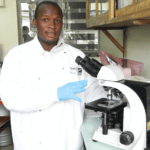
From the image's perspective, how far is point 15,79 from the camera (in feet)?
3.77

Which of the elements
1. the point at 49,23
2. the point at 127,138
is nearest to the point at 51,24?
the point at 49,23

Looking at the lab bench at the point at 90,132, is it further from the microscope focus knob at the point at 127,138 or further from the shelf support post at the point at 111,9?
the shelf support post at the point at 111,9

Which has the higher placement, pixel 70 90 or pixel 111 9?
pixel 111 9

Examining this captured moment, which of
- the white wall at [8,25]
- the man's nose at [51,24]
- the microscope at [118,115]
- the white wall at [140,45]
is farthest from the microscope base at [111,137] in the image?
the white wall at [8,25]

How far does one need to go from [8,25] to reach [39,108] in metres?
2.28

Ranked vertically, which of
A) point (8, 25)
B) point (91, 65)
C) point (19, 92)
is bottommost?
point (19, 92)

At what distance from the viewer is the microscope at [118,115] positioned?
812 mm

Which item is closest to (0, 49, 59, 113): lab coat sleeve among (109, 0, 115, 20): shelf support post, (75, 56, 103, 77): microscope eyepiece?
(75, 56, 103, 77): microscope eyepiece

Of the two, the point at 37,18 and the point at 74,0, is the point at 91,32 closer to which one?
the point at 74,0

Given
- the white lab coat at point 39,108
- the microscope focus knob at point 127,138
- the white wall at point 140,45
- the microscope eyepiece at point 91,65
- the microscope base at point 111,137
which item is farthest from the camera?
the white wall at point 140,45

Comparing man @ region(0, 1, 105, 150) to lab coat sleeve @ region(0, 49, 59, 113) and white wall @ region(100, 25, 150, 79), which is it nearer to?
lab coat sleeve @ region(0, 49, 59, 113)

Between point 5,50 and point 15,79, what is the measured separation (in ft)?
6.74

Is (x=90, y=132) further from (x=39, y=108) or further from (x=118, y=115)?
(x=39, y=108)

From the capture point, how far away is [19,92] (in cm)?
111
